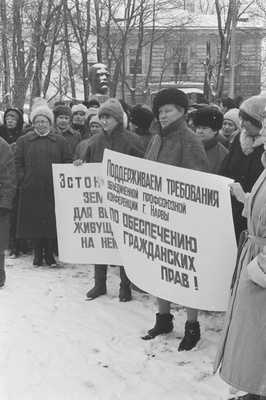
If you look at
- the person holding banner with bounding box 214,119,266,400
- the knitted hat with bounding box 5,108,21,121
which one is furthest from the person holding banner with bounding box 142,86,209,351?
the knitted hat with bounding box 5,108,21,121

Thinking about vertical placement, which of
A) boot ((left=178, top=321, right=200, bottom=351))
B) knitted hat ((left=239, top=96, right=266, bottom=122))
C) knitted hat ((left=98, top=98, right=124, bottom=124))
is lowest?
boot ((left=178, top=321, right=200, bottom=351))

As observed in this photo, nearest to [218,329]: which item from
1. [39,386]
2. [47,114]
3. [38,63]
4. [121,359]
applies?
[121,359]

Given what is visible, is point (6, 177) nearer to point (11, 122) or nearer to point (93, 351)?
point (93, 351)

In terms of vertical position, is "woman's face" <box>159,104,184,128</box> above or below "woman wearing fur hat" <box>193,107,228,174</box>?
above

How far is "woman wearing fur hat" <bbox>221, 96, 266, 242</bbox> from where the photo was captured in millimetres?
3947

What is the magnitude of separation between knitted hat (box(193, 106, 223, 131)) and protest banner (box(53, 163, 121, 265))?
104 cm

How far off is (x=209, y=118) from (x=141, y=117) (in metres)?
1.57

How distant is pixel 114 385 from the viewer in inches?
157

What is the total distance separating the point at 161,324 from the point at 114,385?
927 millimetres

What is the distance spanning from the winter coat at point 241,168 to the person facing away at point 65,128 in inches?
148

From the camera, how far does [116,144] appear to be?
18.8 ft

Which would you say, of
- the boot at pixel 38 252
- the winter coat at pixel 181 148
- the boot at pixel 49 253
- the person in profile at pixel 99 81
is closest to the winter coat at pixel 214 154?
the winter coat at pixel 181 148

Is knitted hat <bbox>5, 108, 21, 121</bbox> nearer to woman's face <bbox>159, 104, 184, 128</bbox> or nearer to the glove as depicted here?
the glove

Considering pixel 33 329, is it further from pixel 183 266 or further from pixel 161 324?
pixel 183 266
